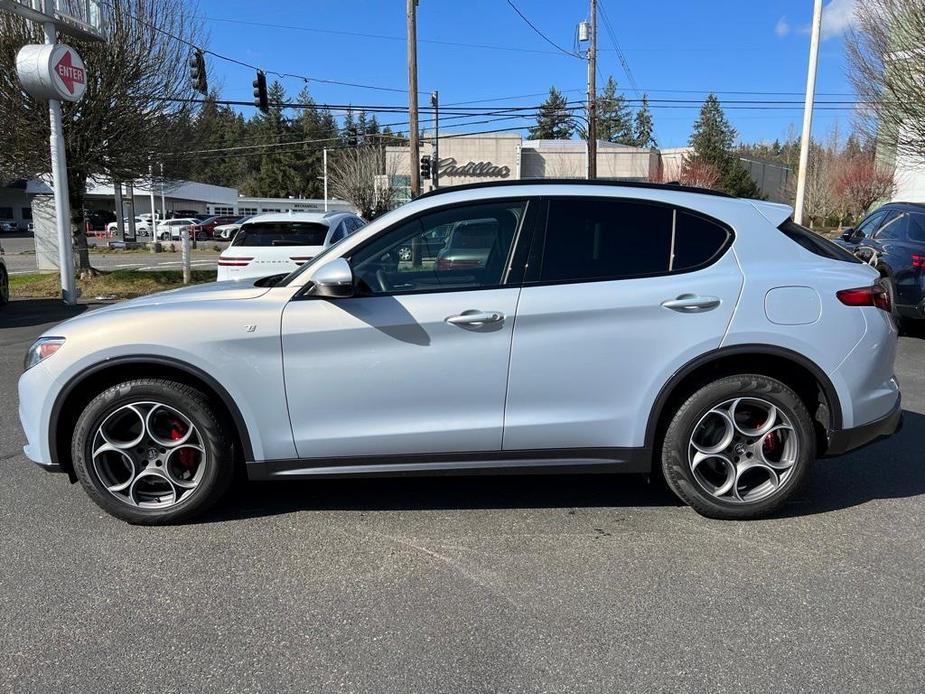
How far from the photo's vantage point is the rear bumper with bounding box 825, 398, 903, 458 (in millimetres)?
3654

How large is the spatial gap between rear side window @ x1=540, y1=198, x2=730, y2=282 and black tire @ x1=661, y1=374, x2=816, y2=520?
671mm

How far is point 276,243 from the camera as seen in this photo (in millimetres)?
9859

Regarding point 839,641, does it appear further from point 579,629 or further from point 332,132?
point 332,132

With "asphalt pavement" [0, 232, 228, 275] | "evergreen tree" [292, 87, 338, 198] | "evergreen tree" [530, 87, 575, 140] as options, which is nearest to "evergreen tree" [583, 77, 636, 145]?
"evergreen tree" [530, 87, 575, 140]

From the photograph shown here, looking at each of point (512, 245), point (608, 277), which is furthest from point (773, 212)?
point (512, 245)

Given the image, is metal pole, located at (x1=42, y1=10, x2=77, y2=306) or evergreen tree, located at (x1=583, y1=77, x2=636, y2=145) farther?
evergreen tree, located at (x1=583, y1=77, x2=636, y2=145)

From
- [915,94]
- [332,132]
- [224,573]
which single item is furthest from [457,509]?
[332,132]

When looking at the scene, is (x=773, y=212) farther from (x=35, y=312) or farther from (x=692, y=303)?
(x=35, y=312)

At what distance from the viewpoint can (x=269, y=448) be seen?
11.7 feet

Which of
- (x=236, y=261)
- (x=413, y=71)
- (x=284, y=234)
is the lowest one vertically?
(x=236, y=261)

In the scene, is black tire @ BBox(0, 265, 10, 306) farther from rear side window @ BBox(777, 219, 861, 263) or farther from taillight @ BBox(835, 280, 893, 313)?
taillight @ BBox(835, 280, 893, 313)

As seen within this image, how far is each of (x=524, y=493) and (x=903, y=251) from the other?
22.6 feet

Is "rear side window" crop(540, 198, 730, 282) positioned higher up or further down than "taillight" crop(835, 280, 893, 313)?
higher up

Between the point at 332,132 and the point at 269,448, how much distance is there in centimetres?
10116
